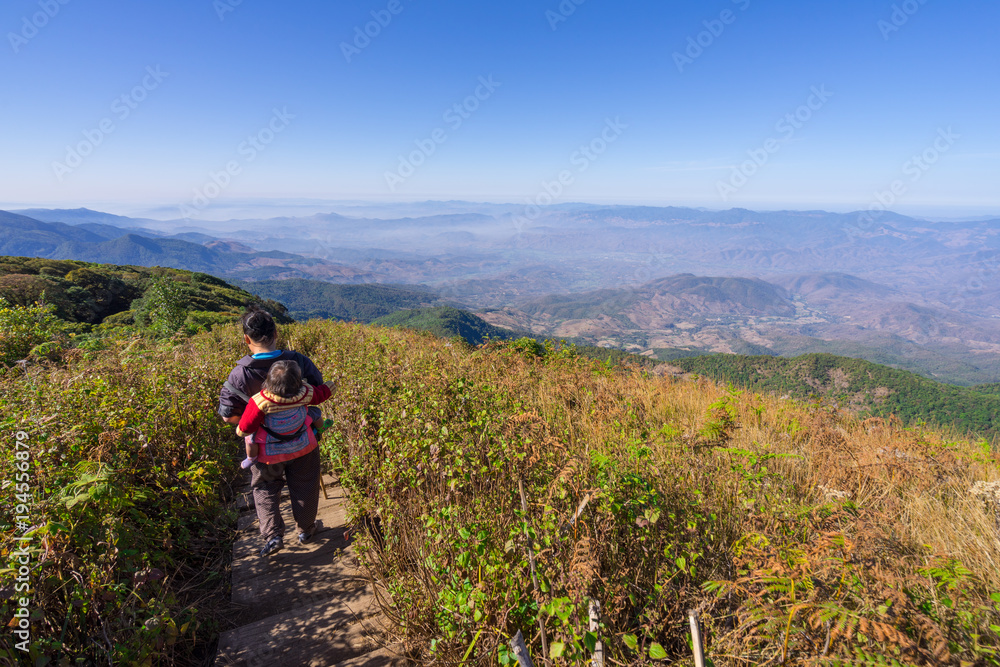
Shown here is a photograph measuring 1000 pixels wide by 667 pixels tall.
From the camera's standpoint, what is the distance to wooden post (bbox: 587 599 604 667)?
1.78 m

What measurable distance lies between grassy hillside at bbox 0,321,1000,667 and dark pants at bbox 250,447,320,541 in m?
0.35

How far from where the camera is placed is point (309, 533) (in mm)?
3564

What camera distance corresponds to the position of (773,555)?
6.41ft

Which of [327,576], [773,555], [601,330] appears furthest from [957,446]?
[601,330]

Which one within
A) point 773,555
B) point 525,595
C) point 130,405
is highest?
point 130,405

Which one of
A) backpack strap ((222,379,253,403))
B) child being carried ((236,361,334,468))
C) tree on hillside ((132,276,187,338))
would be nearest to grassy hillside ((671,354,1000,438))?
child being carried ((236,361,334,468))

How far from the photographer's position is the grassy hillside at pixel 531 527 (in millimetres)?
1841

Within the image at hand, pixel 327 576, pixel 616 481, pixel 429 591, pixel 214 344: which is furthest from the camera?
pixel 214 344

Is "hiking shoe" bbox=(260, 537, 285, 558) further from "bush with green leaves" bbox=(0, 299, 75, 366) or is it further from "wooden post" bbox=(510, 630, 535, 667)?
"bush with green leaves" bbox=(0, 299, 75, 366)

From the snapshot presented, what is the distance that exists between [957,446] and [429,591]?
18.9 feet

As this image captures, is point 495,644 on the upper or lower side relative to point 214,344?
lower

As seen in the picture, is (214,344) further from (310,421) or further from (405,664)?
(405,664)

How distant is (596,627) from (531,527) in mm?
539

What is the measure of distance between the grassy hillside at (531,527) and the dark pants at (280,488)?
346 millimetres
